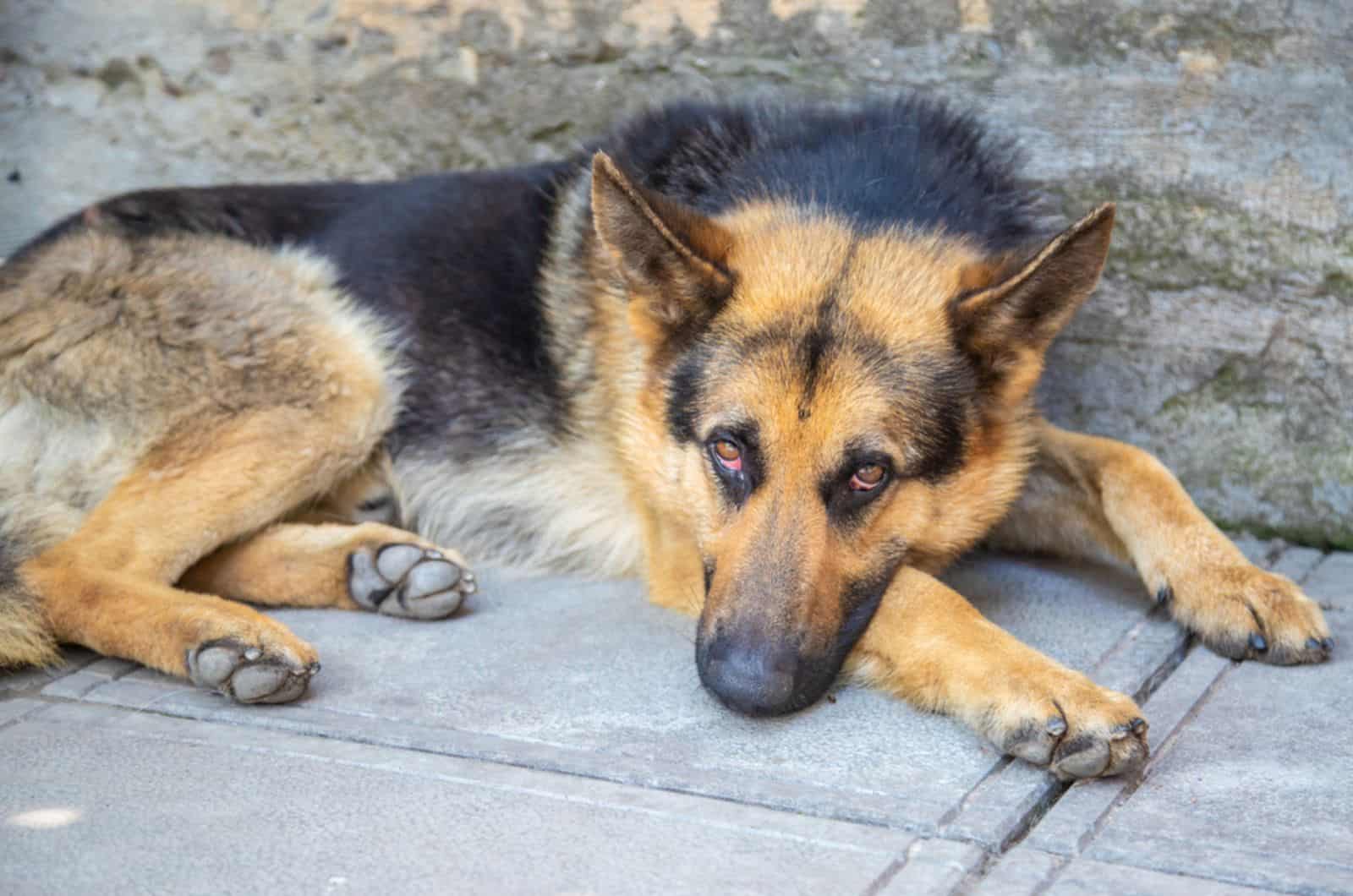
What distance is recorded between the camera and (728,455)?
3580 mm

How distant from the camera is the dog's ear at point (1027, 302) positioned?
3355 millimetres

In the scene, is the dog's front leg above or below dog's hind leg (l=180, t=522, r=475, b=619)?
above

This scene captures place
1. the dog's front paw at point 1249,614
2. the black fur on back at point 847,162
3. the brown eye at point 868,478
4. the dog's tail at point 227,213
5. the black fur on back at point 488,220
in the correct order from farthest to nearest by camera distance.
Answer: the dog's tail at point 227,213 < the black fur on back at point 488,220 < the black fur on back at point 847,162 < the dog's front paw at point 1249,614 < the brown eye at point 868,478

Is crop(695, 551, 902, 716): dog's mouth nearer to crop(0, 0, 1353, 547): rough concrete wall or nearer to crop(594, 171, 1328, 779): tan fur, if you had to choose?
crop(594, 171, 1328, 779): tan fur

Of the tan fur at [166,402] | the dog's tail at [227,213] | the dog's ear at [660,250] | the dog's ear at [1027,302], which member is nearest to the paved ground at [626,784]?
the tan fur at [166,402]

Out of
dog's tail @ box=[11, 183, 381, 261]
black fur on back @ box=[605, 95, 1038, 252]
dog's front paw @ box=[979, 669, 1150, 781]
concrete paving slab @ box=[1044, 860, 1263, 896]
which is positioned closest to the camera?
concrete paving slab @ box=[1044, 860, 1263, 896]

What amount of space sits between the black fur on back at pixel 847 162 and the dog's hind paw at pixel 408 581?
1.32m

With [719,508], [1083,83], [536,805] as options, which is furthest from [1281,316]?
[536,805]

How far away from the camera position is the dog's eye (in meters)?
3.55

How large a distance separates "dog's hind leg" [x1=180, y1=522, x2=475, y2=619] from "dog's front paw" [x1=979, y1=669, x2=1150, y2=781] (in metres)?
1.71

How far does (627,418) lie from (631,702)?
3.06 ft

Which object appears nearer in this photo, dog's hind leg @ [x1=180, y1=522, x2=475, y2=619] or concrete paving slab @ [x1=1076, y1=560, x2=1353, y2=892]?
concrete paving slab @ [x1=1076, y1=560, x2=1353, y2=892]

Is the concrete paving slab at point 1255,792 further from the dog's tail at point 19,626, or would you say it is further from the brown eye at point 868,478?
the dog's tail at point 19,626

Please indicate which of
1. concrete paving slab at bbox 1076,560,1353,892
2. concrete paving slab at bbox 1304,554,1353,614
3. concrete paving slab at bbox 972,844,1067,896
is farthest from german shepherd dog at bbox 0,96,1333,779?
concrete paving slab at bbox 1304,554,1353,614
